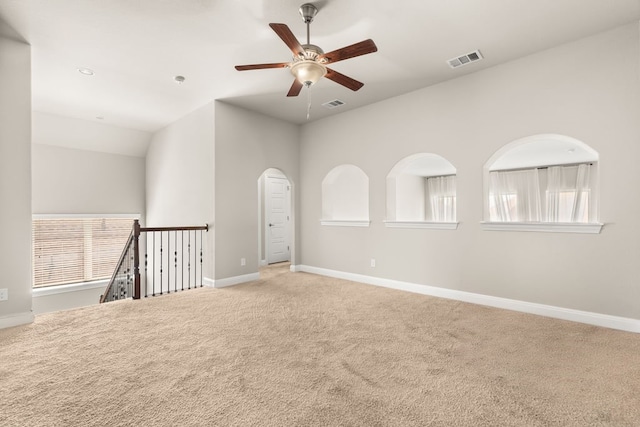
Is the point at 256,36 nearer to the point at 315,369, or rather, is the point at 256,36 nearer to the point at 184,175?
the point at 315,369

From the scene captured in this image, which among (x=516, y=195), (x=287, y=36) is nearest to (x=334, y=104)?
(x=287, y=36)

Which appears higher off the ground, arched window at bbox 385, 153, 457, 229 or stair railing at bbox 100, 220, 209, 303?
arched window at bbox 385, 153, 457, 229

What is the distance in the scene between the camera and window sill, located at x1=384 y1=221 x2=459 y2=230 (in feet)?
14.0

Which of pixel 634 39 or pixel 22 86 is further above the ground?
pixel 634 39

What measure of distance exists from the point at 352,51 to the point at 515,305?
135 inches

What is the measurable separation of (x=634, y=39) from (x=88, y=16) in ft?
17.4

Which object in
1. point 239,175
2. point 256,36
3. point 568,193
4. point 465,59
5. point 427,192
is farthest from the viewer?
point 427,192

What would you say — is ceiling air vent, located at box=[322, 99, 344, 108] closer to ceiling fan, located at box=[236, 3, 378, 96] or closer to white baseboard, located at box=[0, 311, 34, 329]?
ceiling fan, located at box=[236, 3, 378, 96]

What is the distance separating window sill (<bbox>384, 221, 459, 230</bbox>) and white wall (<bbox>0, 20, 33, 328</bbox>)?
4607mm

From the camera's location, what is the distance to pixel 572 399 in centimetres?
193

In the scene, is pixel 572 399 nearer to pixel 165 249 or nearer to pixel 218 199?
pixel 218 199

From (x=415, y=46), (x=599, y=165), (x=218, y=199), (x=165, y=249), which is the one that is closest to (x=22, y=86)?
(x=218, y=199)

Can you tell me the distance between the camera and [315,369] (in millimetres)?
2309

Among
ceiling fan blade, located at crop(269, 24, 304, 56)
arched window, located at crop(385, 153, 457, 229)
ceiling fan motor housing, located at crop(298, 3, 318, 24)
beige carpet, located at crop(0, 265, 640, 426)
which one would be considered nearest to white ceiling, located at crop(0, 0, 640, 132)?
ceiling fan motor housing, located at crop(298, 3, 318, 24)
